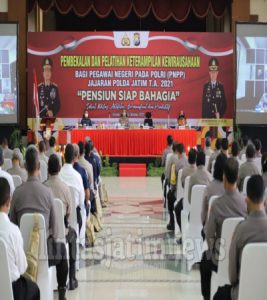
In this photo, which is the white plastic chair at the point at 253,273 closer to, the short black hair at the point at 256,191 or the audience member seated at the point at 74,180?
the short black hair at the point at 256,191

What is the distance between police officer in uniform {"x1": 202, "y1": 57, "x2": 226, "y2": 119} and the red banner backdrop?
105 millimetres

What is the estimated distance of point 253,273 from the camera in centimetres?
295

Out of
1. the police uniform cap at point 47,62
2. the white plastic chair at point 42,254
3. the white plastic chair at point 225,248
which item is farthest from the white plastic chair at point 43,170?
the police uniform cap at point 47,62

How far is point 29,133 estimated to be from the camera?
52.2 ft

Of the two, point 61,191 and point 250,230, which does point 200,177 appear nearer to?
point 61,191

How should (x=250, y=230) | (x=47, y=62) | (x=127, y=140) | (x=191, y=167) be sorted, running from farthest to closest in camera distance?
(x=47, y=62) < (x=127, y=140) < (x=191, y=167) < (x=250, y=230)

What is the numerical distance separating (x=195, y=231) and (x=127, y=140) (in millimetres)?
8602

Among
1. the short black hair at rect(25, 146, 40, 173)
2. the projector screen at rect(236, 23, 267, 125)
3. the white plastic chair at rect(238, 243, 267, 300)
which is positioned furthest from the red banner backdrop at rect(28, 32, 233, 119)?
the white plastic chair at rect(238, 243, 267, 300)

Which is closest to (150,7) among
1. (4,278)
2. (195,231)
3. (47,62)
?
(47,62)

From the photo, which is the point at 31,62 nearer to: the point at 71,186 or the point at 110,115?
the point at 110,115

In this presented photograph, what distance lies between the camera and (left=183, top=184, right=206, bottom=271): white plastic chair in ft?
17.9

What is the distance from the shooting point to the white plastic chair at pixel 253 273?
2.91 meters

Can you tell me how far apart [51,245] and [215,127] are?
12585mm

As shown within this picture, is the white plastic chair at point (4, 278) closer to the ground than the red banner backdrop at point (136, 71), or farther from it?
closer to the ground
